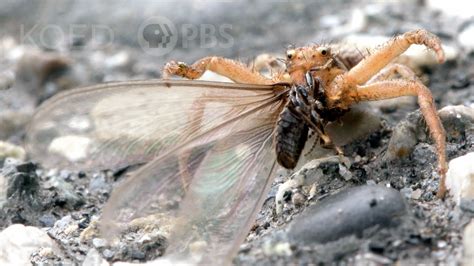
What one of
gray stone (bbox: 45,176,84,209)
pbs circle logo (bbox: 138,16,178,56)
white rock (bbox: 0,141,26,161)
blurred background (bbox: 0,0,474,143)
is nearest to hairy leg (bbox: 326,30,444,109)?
gray stone (bbox: 45,176,84,209)

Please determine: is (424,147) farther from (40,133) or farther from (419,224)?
(40,133)

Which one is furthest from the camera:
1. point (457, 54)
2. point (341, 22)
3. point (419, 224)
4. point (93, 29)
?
point (93, 29)

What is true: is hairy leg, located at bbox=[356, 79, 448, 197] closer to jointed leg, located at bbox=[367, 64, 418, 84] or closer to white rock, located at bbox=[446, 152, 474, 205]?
white rock, located at bbox=[446, 152, 474, 205]

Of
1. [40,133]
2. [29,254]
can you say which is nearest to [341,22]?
[40,133]

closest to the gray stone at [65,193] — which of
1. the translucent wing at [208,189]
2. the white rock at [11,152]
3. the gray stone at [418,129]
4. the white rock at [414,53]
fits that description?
the white rock at [11,152]

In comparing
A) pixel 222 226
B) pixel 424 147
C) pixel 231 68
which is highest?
pixel 231 68

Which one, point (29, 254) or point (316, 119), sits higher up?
point (316, 119)

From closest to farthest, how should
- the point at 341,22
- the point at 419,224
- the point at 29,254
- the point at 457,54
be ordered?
the point at 419,224 < the point at 29,254 < the point at 457,54 < the point at 341,22
